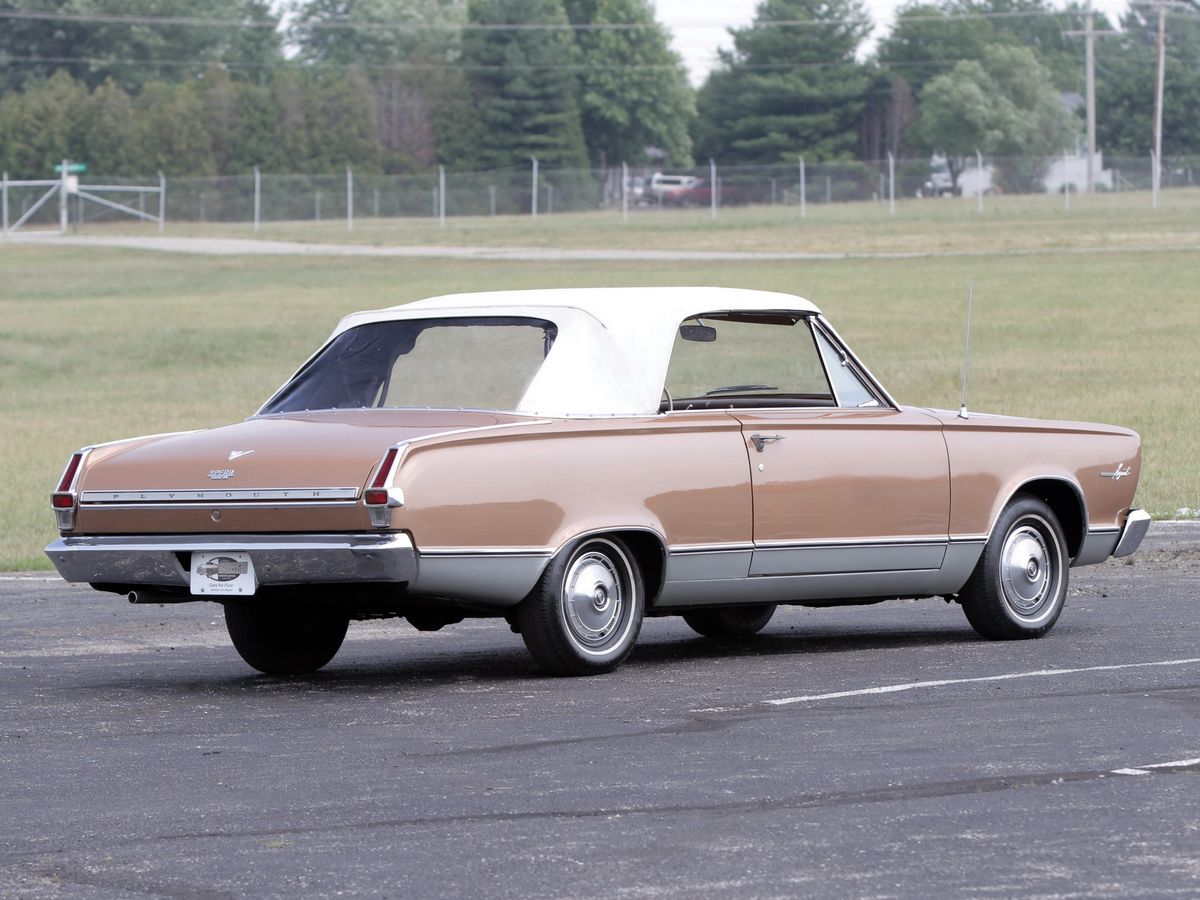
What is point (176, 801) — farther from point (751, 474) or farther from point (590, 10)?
point (590, 10)

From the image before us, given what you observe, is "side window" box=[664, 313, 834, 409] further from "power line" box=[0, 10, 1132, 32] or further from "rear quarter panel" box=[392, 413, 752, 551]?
"power line" box=[0, 10, 1132, 32]

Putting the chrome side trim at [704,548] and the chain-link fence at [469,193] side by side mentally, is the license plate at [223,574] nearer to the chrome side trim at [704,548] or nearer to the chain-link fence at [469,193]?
the chrome side trim at [704,548]

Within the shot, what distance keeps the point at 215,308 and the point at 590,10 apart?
90.7 metres

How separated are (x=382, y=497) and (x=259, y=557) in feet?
1.93

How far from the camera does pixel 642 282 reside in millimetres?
41688

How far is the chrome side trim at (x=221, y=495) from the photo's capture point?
824cm

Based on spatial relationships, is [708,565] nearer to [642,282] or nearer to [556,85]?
[642,282]

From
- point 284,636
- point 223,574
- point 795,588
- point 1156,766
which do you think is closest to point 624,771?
point 1156,766

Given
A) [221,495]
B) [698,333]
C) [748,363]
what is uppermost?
[698,333]

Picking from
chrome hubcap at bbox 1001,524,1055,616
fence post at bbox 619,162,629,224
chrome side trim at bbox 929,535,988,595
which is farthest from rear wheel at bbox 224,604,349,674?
fence post at bbox 619,162,629,224

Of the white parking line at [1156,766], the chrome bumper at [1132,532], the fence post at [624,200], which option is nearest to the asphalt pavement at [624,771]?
the white parking line at [1156,766]

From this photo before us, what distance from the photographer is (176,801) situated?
21.4ft

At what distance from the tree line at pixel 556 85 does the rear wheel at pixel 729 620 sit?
85.7 m

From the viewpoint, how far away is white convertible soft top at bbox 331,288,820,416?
9.09 metres
